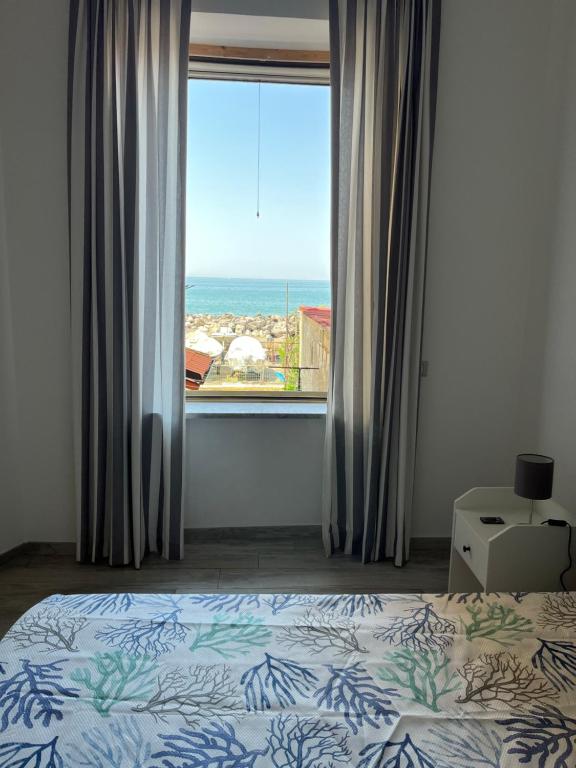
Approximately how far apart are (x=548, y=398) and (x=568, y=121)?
1289 millimetres

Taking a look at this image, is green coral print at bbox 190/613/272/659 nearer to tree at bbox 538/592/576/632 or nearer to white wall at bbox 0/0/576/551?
tree at bbox 538/592/576/632

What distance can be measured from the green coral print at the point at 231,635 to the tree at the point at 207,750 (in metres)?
0.25

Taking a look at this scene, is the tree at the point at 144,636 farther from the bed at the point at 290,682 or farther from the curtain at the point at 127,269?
the curtain at the point at 127,269

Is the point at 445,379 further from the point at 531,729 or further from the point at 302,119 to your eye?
the point at 531,729

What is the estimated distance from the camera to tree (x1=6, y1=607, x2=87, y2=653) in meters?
1.53

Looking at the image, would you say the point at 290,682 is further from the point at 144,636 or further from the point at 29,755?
the point at 29,755

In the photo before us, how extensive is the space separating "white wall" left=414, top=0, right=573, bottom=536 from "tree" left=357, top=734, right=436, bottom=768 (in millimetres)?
2013

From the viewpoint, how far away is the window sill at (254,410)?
312 centimetres

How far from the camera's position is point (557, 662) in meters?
1.53

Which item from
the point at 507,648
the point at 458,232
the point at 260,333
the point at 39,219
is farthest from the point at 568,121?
the point at 39,219

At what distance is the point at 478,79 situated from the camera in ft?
9.43

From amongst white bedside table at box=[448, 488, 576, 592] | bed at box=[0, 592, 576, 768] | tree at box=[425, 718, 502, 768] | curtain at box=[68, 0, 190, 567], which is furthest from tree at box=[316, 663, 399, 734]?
curtain at box=[68, 0, 190, 567]

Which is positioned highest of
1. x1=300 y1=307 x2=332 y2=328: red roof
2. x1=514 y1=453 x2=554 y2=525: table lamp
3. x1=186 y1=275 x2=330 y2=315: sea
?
x1=186 y1=275 x2=330 y2=315: sea

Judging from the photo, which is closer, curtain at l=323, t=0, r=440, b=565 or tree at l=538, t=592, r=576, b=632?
tree at l=538, t=592, r=576, b=632
